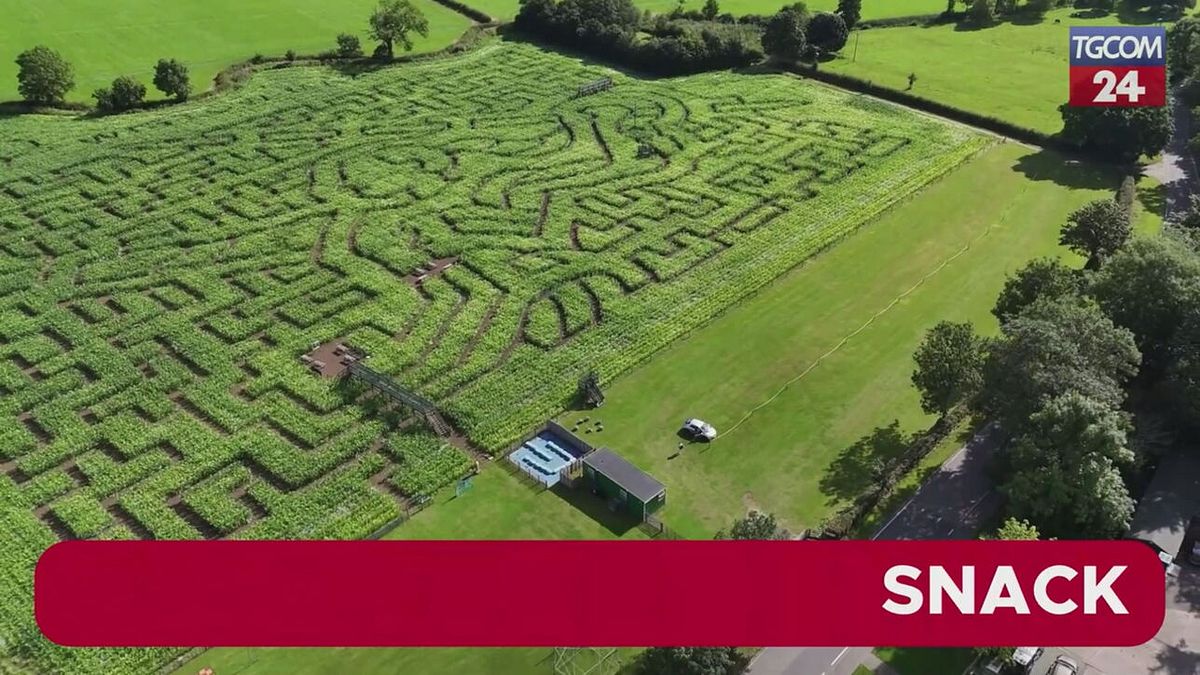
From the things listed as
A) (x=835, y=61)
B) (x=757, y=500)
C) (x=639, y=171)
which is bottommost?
(x=757, y=500)

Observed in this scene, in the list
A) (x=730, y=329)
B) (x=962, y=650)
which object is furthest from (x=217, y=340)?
(x=962, y=650)

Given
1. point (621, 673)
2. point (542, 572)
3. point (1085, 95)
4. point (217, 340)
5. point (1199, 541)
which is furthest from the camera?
point (1085, 95)

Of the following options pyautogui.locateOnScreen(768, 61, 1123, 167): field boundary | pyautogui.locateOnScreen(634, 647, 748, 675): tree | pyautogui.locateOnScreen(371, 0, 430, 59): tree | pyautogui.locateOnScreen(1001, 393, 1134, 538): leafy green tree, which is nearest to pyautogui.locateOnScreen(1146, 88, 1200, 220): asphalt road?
pyautogui.locateOnScreen(768, 61, 1123, 167): field boundary

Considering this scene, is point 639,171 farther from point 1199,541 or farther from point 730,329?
point 1199,541

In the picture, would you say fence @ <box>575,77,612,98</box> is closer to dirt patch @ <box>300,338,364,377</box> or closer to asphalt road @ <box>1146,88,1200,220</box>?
dirt patch @ <box>300,338,364,377</box>

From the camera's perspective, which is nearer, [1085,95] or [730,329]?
[730,329]

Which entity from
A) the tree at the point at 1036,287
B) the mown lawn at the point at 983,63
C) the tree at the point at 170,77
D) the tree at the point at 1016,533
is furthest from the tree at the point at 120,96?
the tree at the point at 1016,533

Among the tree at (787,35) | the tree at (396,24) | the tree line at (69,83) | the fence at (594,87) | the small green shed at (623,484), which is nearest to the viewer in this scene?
the small green shed at (623,484)

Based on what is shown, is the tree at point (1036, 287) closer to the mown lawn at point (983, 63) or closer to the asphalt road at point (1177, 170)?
the asphalt road at point (1177, 170)
